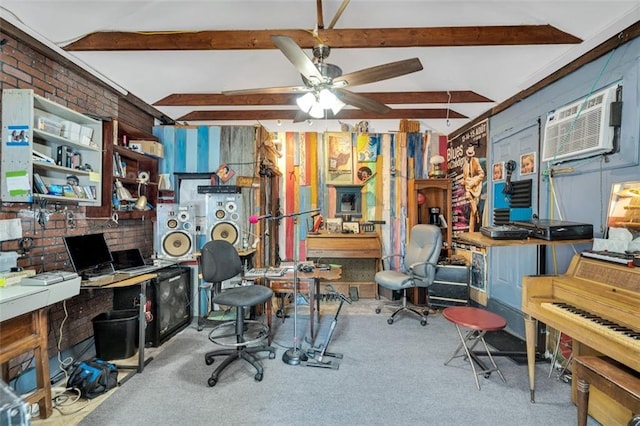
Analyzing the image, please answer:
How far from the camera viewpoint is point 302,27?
2.68 meters

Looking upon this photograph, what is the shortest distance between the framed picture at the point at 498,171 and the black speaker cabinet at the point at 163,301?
382 centimetres

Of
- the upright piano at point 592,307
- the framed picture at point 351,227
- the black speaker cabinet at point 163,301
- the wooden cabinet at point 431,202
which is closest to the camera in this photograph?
the upright piano at point 592,307

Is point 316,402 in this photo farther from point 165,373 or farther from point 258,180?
point 258,180

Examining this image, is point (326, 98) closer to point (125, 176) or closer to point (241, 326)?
point (241, 326)

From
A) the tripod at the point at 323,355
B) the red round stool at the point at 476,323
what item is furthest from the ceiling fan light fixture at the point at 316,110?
the red round stool at the point at 476,323

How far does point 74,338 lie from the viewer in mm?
2654

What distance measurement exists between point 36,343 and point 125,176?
6.19ft

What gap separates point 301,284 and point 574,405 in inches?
89.0

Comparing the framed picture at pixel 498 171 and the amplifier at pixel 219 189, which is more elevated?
the framed picture at pixel 498 171

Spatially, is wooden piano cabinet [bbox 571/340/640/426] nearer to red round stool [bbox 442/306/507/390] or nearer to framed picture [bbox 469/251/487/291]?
red round stool [bbox 442/306/507/390]

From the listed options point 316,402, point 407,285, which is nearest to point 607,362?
point 316,402

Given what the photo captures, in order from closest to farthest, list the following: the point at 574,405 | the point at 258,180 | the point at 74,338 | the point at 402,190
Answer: the point at 574,405 < the point at 74,338 < the point at 258,180 < the point at 402,190

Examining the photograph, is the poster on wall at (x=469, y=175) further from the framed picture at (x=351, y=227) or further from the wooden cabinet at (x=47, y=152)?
the wooden cabinet at (x=47, y=152)

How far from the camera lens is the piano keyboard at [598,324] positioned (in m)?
1.37
